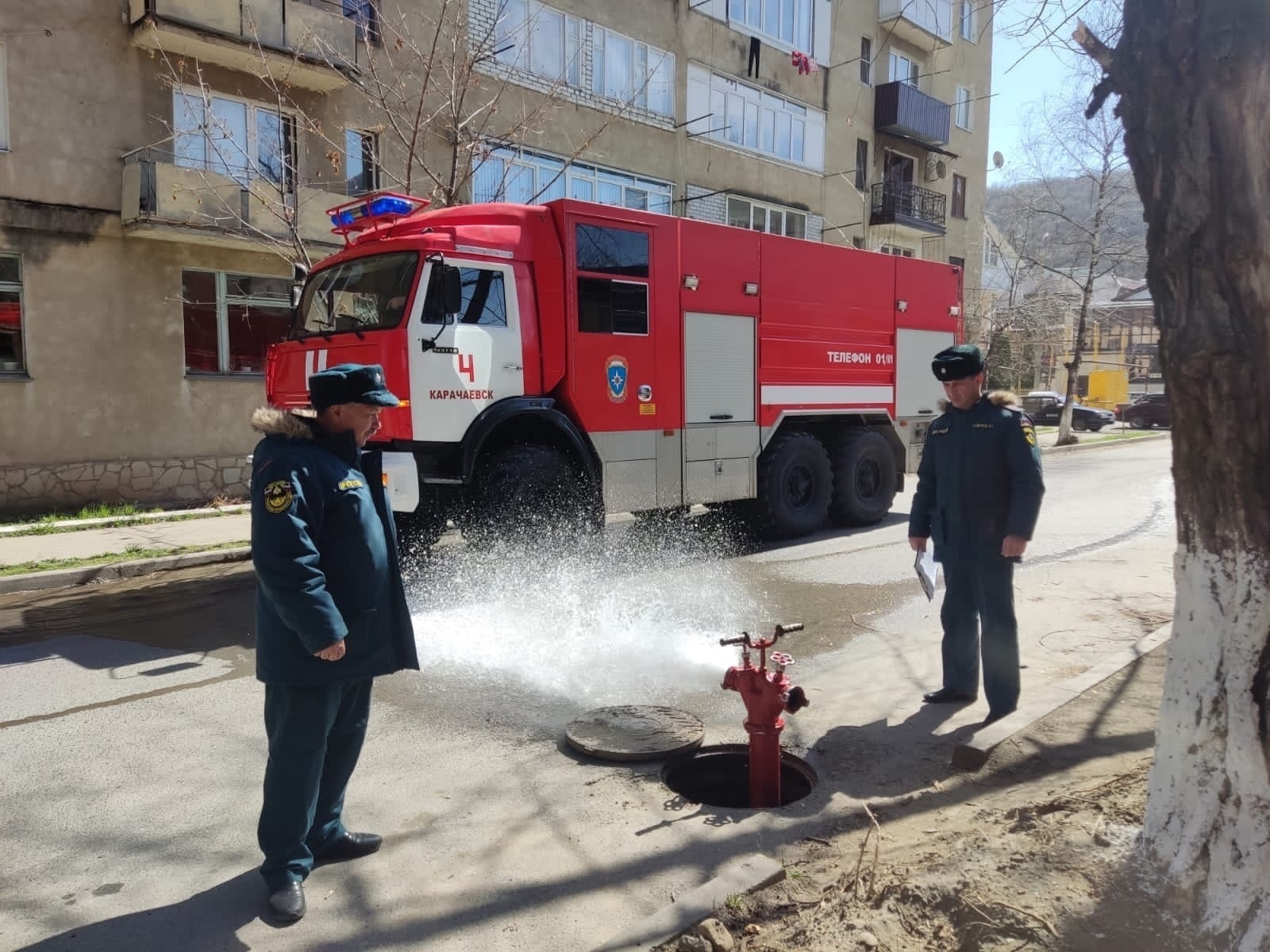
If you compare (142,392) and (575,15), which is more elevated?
(575,15)

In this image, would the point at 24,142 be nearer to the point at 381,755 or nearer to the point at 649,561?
the point at 649,561

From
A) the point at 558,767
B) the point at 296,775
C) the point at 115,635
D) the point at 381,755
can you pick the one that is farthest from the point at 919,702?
the point at 115,635

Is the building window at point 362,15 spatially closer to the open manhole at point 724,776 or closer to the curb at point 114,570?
the curb at point 114,570

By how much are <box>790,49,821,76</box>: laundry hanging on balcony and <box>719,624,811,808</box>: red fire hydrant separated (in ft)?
77.4

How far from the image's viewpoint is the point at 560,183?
1881 cm

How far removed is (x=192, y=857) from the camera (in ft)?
11.1

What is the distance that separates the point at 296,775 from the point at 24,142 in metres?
13.3

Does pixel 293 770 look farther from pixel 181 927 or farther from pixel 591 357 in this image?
pixel 591 357

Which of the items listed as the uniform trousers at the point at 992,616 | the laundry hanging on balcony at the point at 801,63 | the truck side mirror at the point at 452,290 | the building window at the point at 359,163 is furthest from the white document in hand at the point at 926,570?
the laundry hanging on balcony at the point at 801,63

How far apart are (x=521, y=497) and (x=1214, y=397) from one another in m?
5.68

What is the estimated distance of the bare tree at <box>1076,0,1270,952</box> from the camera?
2.41 m

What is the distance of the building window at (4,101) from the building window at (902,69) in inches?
926

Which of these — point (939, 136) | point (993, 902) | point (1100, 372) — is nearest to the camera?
point (993, 902)

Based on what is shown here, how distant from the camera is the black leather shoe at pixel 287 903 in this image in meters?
2.94
